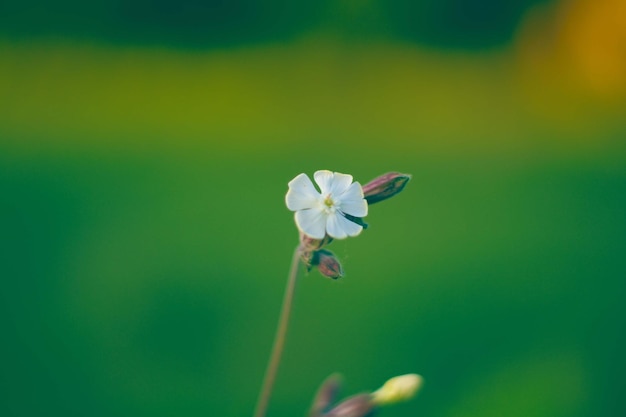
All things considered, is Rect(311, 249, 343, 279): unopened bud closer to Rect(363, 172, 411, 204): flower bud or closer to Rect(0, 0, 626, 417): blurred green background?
Rect(363, 172, 411, 204): flower bud

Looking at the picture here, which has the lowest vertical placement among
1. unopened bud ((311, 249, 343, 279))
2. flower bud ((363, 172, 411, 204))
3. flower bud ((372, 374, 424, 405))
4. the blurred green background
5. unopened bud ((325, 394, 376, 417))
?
unopened bud ((325, 394, 376, 417))

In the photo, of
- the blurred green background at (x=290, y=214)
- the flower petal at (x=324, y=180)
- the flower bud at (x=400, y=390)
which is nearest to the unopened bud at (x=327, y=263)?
the flower petal at (x=324, y=180)

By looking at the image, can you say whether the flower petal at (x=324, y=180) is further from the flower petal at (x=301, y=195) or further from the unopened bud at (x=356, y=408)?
the unopened bud at (x=356, y=408)

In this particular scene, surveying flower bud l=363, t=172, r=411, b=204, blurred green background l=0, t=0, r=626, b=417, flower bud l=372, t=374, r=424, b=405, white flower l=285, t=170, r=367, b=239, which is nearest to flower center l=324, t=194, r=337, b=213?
white flower l=285, t=170, r=367, b=239

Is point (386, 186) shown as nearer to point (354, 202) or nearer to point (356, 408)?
point (354, 202)

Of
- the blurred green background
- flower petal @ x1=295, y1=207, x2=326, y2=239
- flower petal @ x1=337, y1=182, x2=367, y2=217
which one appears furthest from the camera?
the blurred green background

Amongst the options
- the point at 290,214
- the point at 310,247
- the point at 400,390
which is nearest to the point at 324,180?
the point at 310,247

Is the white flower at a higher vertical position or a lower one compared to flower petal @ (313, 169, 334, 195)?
lower
